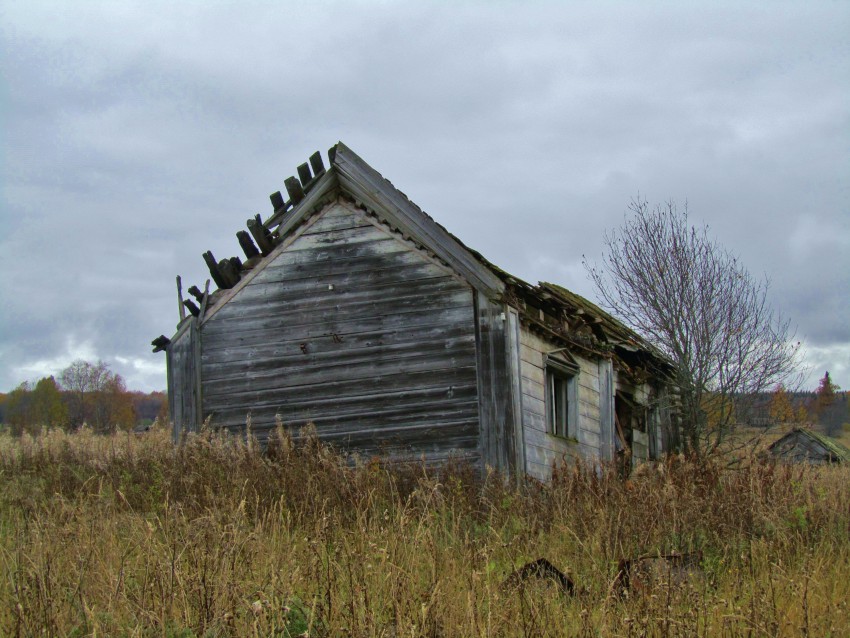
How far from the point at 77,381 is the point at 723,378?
9203 centimetres

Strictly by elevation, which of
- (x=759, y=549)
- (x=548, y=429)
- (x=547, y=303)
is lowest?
(x=759, y=549)

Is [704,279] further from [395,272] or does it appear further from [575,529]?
[575,529]

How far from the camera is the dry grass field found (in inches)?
172

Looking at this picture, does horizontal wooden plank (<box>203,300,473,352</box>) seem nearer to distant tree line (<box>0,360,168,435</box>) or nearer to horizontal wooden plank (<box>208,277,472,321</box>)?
horizontal wooden plank (<box>208,277,472,321</box>)

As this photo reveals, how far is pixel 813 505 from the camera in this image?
308 inches

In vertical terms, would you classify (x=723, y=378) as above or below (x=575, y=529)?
above

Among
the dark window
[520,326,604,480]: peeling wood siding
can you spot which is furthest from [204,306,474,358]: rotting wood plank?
the dark window

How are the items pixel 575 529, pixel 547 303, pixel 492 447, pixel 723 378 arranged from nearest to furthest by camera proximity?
pixel 575 529 < pixel 492 447 < pixel 547 303 < pixel 723 378

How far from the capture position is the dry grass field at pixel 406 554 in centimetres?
436

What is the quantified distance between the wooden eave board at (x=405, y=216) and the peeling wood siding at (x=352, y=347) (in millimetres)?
218

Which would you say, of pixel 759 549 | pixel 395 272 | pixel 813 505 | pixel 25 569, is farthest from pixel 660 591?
pixel 395 272

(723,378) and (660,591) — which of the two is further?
(723,378)

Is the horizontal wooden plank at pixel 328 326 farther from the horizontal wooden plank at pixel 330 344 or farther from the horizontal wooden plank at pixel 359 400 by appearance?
the horizontal wooden plank at pixel 359 400

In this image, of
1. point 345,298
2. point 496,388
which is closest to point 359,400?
point 345,298
